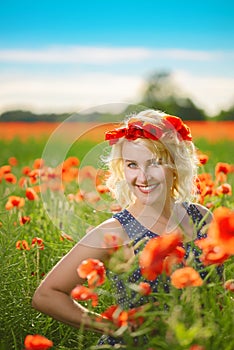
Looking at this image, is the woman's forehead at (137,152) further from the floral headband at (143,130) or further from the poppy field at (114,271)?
the poppy field at (114,271)

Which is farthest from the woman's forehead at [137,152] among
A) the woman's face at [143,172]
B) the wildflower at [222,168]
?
the wildflower at [222,168]

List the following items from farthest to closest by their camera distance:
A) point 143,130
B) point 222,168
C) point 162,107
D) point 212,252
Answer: point 162,107, point 222,168, point 143,130, point 212,252

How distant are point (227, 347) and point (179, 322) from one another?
5.4 inches

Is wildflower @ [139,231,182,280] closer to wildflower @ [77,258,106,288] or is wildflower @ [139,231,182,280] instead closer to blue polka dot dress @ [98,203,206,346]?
wildflower @ [77,258,106,288]

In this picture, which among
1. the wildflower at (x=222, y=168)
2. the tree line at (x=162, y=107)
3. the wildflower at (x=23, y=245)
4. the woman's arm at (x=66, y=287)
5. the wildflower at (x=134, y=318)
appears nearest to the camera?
the wildflower at (x=134, y=318)

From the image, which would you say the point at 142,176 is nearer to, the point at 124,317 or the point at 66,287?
the point at 66,287

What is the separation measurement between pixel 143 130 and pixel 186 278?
627mm

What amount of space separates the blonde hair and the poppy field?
24 centimetres

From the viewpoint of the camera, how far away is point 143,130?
2029 millimetres

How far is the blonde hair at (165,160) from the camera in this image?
2.08m

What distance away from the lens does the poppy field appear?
1.51m

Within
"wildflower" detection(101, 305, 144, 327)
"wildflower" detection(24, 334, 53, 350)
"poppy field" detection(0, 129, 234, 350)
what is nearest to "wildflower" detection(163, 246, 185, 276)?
"poppy field" detection(0, 129, 234, 350)

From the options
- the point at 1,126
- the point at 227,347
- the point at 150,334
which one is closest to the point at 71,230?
the point at 150,334

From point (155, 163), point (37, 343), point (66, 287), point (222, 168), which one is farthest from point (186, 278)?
point (222, 168)
